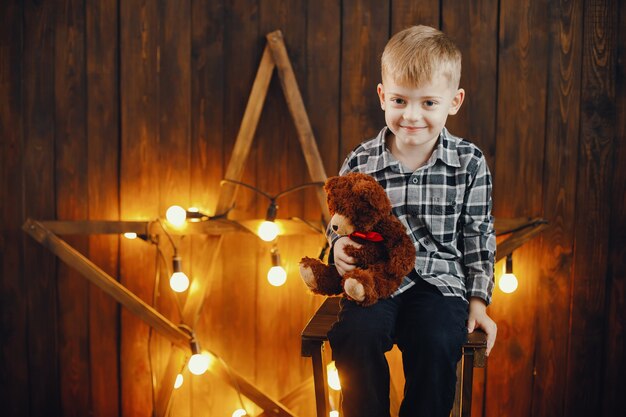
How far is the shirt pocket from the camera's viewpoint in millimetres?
1182

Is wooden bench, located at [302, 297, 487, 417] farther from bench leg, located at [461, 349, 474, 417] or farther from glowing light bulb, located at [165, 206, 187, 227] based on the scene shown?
glowing light bulb, located at [165, 206, 187, 227]

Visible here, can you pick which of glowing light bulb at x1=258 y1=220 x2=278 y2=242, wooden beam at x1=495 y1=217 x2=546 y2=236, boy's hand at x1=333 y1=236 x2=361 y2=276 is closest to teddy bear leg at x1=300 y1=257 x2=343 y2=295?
boy's hand at x1=333 y1=236 x2=361 y2=276

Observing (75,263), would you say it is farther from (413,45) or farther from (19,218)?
(413,45)

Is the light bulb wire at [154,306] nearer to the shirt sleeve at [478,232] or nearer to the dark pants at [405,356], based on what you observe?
the dark pants at [405,356]

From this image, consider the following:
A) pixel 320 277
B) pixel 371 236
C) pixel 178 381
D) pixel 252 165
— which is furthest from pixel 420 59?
pixel 178 381

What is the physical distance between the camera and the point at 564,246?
161 cm

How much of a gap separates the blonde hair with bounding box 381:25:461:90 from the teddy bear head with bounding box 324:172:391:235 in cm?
20

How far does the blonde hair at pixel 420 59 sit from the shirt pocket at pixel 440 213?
0.70ft

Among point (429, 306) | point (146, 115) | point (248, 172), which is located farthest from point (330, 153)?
point (429, 306)

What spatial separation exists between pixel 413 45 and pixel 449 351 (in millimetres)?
544

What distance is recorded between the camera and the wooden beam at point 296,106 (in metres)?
1.53

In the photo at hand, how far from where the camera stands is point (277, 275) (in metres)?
1.53

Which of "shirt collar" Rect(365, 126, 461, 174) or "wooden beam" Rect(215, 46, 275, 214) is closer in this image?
"shirt collar" Rect(365, 126, 461, 174)

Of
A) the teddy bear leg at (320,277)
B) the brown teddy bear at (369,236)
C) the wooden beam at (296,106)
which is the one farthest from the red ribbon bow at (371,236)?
the wooden beam at (296,106)
